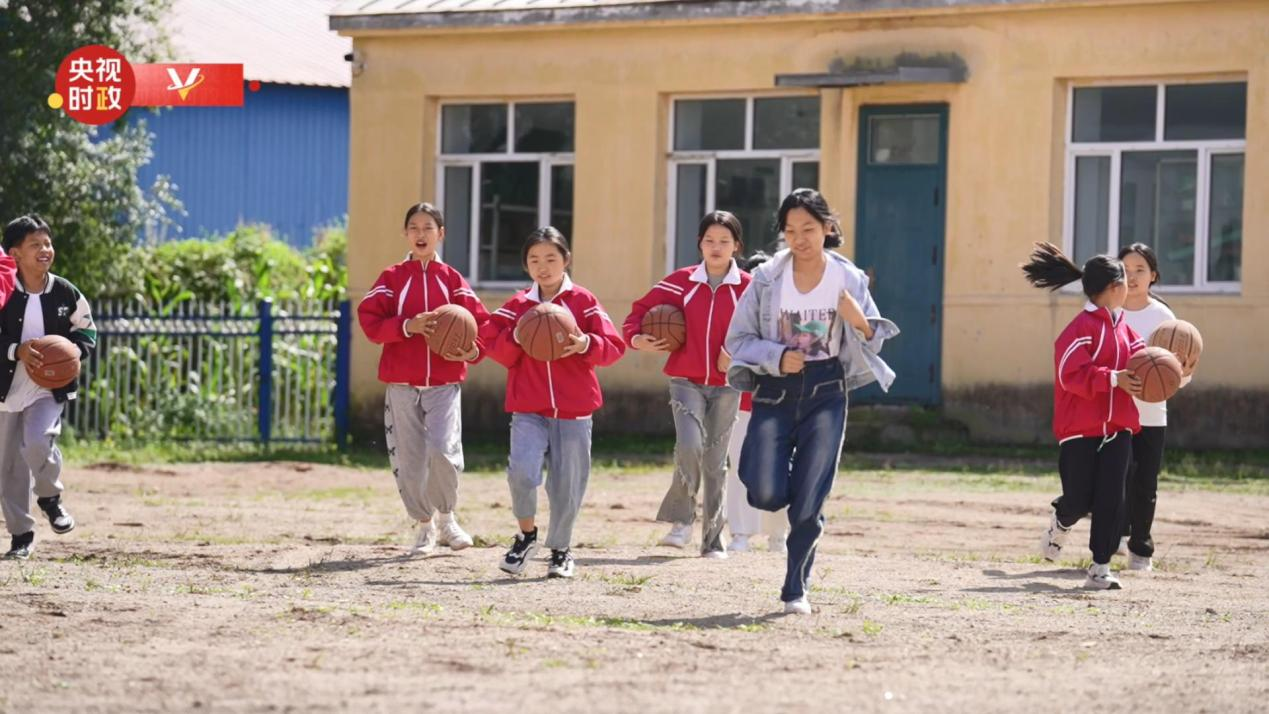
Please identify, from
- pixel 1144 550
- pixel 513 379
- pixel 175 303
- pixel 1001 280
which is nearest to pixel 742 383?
pixel 513 379

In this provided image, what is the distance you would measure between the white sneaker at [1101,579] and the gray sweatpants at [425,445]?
11.7 feet

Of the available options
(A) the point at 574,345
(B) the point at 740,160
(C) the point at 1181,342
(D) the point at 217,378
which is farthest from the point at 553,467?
(D) the point at 217,378

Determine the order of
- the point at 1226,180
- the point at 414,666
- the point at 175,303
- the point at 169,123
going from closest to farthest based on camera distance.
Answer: the point at 414,666 → the point at 1226,180 → the point at 175,303 → the point at 169,123

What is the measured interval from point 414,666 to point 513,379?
11.3 ft

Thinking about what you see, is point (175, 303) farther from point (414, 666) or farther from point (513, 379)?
point (414, 666)

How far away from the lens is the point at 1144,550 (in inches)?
441

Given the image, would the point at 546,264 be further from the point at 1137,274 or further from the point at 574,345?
the point at 1137,274

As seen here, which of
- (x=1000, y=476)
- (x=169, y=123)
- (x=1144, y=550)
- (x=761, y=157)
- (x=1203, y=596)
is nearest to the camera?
(x=1203, y=596)

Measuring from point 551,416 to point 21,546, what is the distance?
121 inches

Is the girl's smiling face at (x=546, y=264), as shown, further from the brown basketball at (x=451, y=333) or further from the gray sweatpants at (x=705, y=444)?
the gray sweatpants at (x=705, y=444)

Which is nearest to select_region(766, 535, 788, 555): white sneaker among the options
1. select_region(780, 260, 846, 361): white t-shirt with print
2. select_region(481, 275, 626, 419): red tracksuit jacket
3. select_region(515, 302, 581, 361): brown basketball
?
select_region(481, 275, 626, 419): red tracksuit jacket

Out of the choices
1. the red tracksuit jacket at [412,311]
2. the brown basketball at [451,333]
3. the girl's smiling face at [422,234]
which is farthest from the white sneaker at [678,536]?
the girl's smiling face at [422,234]

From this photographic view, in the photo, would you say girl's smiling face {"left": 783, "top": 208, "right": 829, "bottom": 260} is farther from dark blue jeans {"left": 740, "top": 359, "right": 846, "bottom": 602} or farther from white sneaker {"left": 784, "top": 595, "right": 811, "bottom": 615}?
white sneaker {"left": 784, "top": 595, "right": 811, "bottom": 615}

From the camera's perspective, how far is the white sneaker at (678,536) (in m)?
11.8
